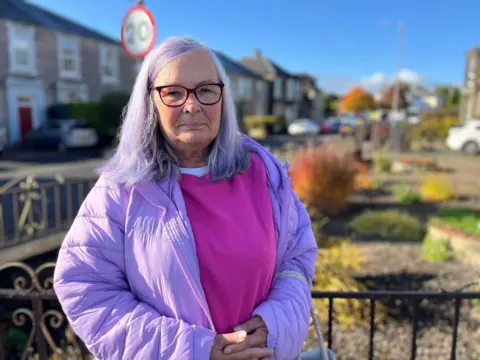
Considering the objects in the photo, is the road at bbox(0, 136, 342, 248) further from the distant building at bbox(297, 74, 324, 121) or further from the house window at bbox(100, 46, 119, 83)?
the distant building at bbox(297, 74, 324, 121)

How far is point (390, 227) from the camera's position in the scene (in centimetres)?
648

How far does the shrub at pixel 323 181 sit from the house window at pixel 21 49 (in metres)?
17.2

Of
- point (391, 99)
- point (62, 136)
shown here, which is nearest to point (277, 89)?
point (391, 99)

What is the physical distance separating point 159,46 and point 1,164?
1538 cm

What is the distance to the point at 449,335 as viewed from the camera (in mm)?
3805

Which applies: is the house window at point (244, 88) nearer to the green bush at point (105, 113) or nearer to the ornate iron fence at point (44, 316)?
the green bush at point (105, 113)

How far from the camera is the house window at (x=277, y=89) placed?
1826 inches

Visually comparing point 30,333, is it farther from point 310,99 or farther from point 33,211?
point 310,99

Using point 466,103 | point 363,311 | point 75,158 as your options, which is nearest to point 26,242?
point 363,311

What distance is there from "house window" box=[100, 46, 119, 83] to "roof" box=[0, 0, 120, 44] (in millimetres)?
546

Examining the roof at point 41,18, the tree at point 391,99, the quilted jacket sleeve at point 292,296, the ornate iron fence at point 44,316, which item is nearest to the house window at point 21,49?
the roof at point 41,18

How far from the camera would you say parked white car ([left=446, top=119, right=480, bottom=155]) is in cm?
1944

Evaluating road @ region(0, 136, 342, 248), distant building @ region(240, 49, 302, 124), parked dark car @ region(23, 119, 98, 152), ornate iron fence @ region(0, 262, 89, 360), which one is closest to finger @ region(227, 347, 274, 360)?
ornate iron fence @ region(0, 262, 89, 360)

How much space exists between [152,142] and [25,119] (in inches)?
857
